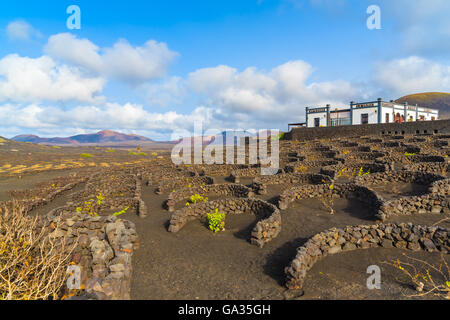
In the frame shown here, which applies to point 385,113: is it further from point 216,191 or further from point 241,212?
point 241,212

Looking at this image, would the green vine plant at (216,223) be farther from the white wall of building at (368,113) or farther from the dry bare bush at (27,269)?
the white wall of building at (368,113)

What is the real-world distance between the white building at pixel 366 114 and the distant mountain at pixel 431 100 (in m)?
105

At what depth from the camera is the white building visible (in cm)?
4184

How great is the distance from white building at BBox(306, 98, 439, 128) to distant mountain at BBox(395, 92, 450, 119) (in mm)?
104996

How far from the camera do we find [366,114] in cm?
4259

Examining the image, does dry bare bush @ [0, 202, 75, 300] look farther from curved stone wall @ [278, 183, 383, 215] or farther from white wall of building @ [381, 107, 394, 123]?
white wall of building @ [381, 107, 394, 123]

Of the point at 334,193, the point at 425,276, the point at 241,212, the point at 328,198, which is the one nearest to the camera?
the point at 425,276

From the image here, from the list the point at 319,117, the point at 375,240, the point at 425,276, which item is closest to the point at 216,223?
the point at 375,240

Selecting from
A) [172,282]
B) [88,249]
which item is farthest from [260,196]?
[88,249]

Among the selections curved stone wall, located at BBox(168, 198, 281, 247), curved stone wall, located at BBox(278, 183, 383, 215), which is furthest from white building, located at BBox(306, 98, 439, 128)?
curved stone wall, located at BBox(168, 198, 281, 247)

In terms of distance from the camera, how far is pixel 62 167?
47.8m

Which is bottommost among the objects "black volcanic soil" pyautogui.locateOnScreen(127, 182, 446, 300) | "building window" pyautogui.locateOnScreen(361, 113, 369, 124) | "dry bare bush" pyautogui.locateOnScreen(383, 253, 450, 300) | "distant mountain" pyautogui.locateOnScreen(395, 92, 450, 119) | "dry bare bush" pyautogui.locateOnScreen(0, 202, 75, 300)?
"black volcanic soil" pyautogui.locateOnScreen(127, 182, 446, 300)

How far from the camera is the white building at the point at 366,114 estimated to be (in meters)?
41.8

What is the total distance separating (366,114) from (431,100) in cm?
13374
